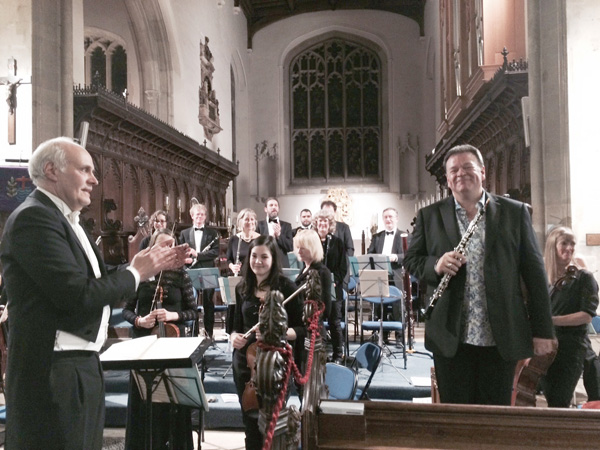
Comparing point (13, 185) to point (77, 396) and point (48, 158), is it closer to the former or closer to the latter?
point (48, 158)

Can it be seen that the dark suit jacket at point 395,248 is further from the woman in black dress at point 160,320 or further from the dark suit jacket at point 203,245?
the woman in black dress at point 160,320

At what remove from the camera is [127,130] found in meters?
8.84

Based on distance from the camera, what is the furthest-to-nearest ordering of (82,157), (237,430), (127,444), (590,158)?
(590,158)
(237,430)
(127,444)
(82,157)

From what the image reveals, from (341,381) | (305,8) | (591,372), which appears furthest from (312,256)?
(305,8)

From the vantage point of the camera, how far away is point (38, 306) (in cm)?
183

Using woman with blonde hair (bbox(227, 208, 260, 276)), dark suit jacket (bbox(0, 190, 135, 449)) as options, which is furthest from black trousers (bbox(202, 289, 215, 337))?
dark suit jacket (bbox(0, 190, 135, 449))

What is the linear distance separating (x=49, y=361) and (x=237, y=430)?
125 inches

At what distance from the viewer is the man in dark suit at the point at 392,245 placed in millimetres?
6970

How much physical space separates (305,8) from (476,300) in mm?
19228

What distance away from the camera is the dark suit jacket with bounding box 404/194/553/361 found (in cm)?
230

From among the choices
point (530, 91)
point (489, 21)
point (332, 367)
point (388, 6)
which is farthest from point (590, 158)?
point (388, 6)

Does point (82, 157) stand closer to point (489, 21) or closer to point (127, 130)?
point (127, 130)

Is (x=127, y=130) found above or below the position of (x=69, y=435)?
above

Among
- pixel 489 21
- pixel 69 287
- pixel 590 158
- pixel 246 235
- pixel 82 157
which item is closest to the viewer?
pixel 69 287
